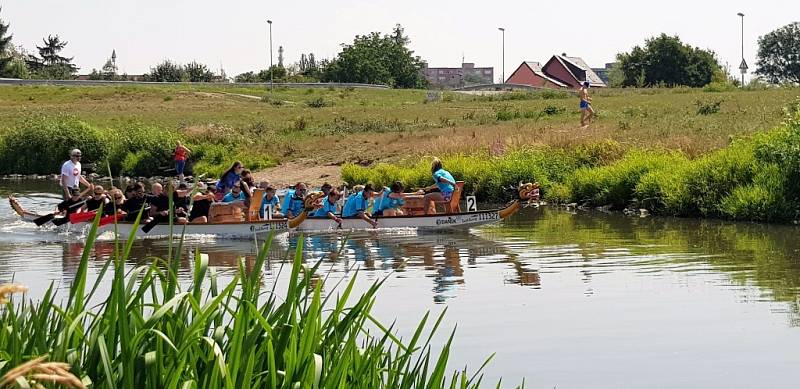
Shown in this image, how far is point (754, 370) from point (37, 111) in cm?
6019

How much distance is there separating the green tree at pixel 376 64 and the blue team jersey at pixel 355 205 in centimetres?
8324

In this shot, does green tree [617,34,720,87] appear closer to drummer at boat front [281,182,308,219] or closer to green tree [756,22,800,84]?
green tree [756,22,800,84]

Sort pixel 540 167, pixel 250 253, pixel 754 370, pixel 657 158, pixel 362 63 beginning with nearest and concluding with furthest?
pixel 754 370 < pixel 250 253 < pixel 657 158 < pixel 540 167 < pixel 362 63

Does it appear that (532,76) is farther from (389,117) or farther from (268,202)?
(268,202)

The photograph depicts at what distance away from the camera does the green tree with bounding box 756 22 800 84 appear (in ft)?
421

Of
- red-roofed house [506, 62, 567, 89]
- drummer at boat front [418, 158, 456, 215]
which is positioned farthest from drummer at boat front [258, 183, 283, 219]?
red-roofed house [506, 62, 567, 89]

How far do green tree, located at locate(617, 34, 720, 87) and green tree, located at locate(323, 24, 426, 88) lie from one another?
831 inches

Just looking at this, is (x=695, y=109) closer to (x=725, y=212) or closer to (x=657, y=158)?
(x=657, y=158)

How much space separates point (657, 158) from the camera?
29.8 m

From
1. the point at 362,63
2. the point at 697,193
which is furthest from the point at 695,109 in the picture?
the point at 362,63

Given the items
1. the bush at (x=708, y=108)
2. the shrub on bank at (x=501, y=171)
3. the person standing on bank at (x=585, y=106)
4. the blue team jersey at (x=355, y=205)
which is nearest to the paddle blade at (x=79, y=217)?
the blue team jersey at (x=355, y=205)

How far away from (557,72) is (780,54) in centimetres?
2451

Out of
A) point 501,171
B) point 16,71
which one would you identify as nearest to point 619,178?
point 501,171

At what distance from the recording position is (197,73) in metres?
114
